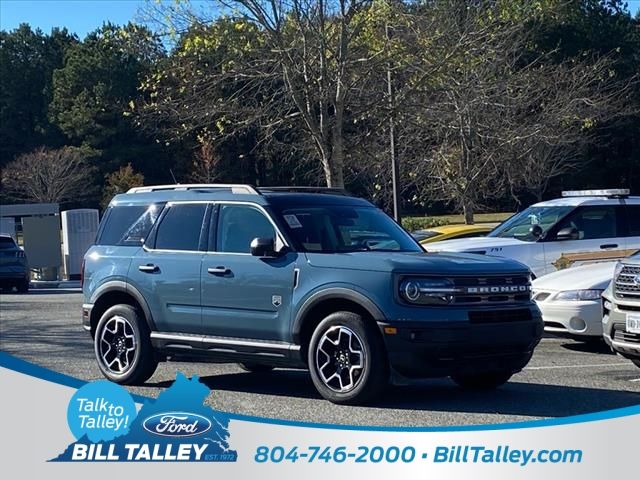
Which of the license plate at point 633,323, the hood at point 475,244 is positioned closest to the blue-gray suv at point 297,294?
the license plate at point 633,323

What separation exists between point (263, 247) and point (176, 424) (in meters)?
2.40

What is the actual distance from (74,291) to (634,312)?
19.1 metres

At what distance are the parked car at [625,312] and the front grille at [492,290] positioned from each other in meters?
1.02

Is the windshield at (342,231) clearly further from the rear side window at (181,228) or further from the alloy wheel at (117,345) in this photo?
the alloy wheel at (117,345)

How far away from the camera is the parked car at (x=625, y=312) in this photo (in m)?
8.66

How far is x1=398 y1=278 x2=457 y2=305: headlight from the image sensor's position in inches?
304

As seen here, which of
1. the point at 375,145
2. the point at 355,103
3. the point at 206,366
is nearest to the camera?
the point at 206,366

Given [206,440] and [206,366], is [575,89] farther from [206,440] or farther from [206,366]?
[206,440]

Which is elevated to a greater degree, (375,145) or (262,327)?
(375,145)

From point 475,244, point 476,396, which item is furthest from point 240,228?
point 475,244

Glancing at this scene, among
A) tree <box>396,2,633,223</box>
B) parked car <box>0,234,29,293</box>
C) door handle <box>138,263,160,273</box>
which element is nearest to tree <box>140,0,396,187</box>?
tree <box>396,2,633,223</box>

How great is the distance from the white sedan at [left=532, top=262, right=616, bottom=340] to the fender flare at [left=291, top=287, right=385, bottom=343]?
14.0ft

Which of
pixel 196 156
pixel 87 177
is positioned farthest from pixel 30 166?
pixel 196 156

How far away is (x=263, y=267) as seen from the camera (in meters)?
8.45
